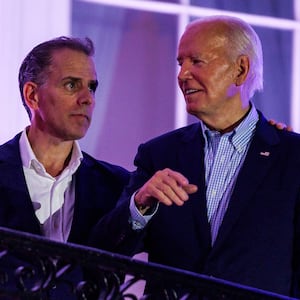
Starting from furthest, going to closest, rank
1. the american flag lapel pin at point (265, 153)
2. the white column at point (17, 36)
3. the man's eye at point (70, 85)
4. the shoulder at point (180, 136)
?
the white column at point (17, 36) → the man's eye at point (70, 85) → the shoulder at point (180, 136) → the american flag lapel pin at point (265, 153)

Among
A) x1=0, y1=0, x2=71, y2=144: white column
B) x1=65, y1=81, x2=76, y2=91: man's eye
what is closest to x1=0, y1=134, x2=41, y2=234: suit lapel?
x1=65, y1=81, x2=76, y2=91: man's eye

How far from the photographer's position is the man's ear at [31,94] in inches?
132

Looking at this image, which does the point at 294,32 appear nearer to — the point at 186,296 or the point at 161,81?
the point at 161,81

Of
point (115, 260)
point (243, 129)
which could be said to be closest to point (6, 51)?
point (243, 129)

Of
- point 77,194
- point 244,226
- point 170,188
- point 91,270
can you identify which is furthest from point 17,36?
point 91,270

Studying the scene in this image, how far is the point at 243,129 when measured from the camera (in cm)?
304

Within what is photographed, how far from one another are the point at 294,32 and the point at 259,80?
237 centimetres

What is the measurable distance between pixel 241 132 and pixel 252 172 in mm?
172

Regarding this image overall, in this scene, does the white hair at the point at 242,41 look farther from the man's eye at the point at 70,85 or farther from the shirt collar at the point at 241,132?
the man's eye at the point at 70,85

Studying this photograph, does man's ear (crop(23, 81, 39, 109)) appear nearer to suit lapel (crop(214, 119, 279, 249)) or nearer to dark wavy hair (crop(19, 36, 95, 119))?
dark wavy hair (crop(19, 36, 95, 119))

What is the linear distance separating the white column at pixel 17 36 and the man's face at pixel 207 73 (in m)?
1.80

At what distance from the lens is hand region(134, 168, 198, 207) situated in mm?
2359

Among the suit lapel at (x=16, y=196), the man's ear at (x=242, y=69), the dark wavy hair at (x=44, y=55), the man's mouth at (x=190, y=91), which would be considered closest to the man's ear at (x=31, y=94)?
the dark wavy hair at (x=44, y=55)

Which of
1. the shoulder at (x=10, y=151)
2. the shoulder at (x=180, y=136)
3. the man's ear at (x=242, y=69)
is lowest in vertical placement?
the shoulder at (x=10, y=151)
